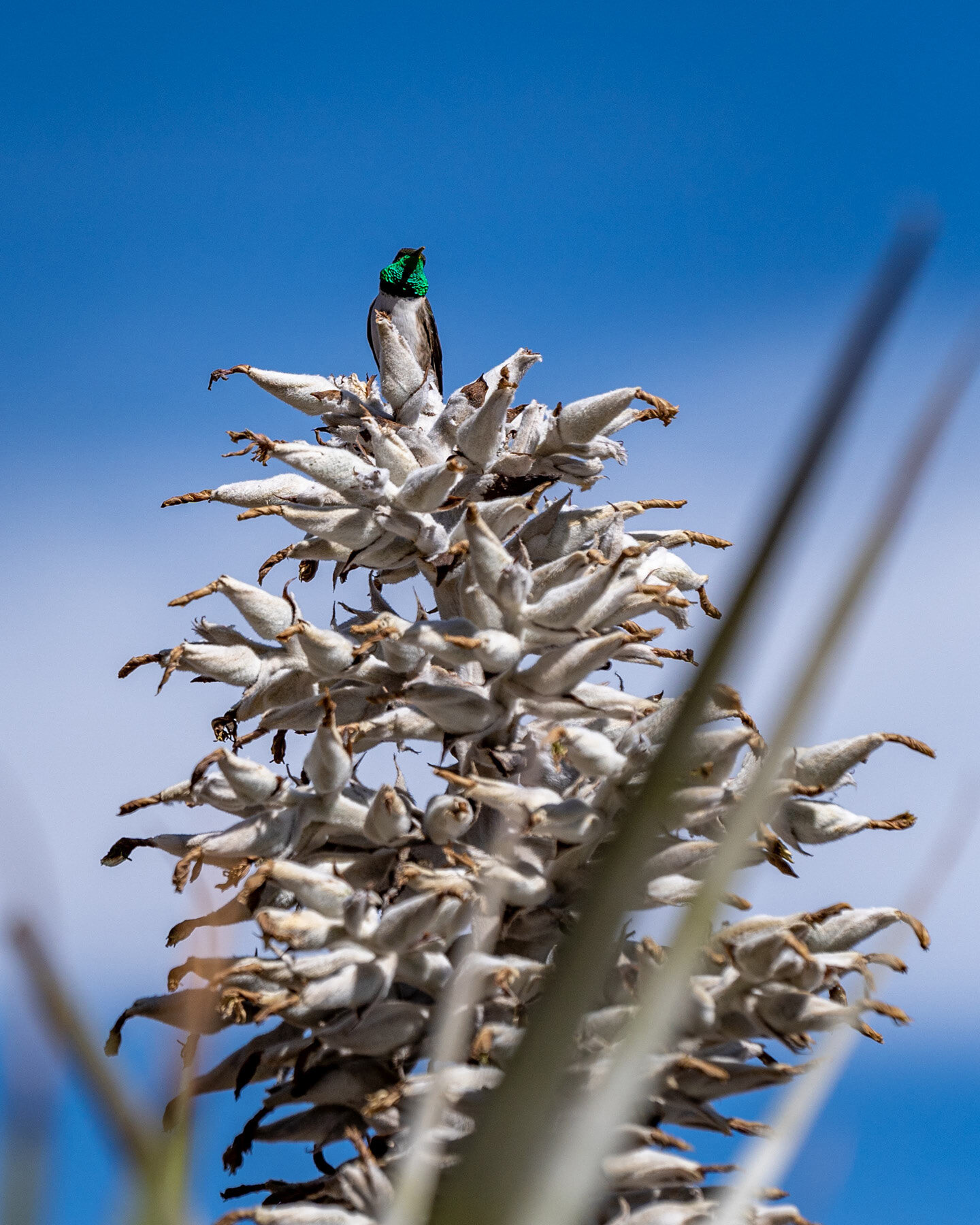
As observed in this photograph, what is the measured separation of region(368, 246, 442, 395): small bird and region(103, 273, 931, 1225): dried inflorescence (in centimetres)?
146

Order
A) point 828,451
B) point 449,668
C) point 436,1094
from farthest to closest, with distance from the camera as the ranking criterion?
point 449,668 → point 436,1094 → point 828,451

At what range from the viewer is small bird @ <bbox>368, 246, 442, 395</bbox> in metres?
5.93

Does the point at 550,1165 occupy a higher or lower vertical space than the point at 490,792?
higher

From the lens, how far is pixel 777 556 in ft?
2.35

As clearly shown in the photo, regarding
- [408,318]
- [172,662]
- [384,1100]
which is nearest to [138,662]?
[172,662]

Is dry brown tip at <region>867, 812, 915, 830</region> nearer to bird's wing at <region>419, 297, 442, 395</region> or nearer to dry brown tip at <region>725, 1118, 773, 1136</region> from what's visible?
dry brown tip at <region>725, 1118, 773, 1136</region>

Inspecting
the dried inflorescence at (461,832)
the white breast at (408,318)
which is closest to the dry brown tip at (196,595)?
the dried inflorescence at (461,832)

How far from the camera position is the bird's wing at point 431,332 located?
250 inches

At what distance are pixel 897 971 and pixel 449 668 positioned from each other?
1.47 m

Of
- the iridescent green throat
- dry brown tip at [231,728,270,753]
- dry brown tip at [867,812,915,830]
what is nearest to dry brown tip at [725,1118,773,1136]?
dry brown tip at [867,812,915,830]

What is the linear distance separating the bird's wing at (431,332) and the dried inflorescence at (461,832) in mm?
2350

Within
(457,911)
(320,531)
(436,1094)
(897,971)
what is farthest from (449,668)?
(436,1094)

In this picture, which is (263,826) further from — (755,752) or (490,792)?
(755,752)

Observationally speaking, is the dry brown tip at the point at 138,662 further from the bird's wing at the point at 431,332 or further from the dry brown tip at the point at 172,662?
the bird's wing at the point at 431,332
